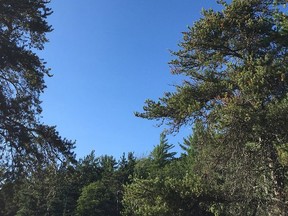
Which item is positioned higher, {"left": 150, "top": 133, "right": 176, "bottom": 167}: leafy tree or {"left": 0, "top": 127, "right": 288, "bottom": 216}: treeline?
{"left": 150, "top": 133, "right": 176, "bottom": 167}: leafy tree

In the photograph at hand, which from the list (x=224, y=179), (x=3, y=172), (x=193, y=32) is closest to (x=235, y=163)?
(x=224, y=179)

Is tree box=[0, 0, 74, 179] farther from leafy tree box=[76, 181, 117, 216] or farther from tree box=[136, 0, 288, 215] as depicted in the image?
leafy tree box=[76, 181, 117, 216]

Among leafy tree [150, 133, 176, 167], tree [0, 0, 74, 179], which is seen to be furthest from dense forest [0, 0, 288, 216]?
leafy tree [150, 133, 176, 167]

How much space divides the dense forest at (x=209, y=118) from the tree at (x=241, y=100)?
0.12 ft

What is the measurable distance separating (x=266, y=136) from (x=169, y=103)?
4.13m

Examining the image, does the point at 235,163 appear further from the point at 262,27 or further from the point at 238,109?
the point at 262,27

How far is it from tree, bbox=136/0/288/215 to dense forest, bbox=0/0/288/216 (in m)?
0.04

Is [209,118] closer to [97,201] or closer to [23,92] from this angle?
[23,92]

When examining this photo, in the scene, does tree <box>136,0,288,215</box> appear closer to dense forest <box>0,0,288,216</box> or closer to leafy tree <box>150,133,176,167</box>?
dense forest <box>0,0,288,216</box>

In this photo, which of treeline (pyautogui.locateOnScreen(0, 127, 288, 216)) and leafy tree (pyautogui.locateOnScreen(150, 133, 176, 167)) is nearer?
treeline (pyautogui.locateOnScreen(0, 127, 288, 216))

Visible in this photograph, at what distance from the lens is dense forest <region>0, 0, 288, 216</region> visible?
13.4 metres

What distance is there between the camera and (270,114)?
41.7ft

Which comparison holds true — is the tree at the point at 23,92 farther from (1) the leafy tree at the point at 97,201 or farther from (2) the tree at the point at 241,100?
(1) the leafy tree at the point at 97,201

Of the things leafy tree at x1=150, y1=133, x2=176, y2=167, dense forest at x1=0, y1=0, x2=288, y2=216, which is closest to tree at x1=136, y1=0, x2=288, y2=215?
dense forest at x1=0, y1=0, x2=288, y2=216
